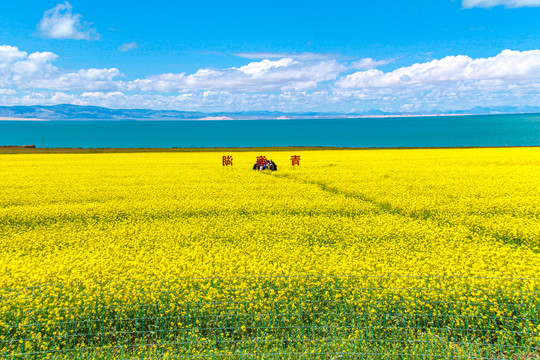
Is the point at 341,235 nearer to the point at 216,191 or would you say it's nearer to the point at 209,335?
the point at 209,335

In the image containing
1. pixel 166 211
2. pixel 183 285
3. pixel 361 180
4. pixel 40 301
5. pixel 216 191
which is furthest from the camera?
pixel 361 180

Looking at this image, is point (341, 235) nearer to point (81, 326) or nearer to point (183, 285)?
point (183, 285)

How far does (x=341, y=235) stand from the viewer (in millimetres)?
13461

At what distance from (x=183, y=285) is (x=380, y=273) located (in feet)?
15.9

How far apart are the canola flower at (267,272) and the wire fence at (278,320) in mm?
41

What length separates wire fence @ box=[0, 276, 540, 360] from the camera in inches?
272

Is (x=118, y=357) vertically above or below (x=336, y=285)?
below

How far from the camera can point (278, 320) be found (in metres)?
7.76

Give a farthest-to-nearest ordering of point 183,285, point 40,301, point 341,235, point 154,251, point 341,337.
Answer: point 341,235 → point 154,251 → point 183,285 → point 40,301 → point 341,337

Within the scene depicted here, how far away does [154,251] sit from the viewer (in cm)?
1188

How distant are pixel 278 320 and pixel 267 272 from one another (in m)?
1.90

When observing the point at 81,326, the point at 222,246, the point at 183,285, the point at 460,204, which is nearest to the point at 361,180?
the point at 460,204

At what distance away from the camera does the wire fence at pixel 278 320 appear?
22.7 ft

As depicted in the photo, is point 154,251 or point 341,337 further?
point 154,251
